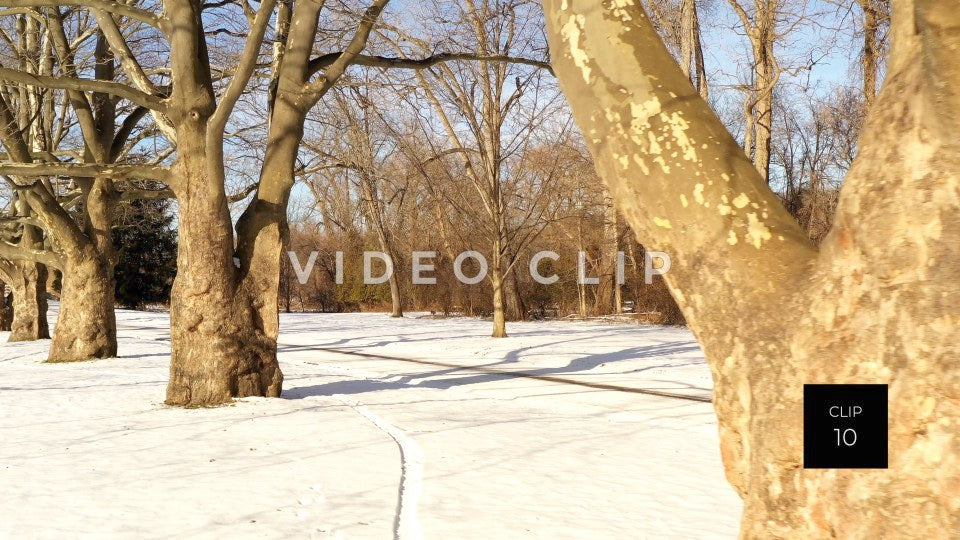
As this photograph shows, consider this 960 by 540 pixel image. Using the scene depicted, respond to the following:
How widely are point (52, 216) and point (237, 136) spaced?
418 centimetres

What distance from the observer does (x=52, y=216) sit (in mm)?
16906

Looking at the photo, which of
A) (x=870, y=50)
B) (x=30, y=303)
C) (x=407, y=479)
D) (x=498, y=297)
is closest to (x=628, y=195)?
(x=407, y=479)

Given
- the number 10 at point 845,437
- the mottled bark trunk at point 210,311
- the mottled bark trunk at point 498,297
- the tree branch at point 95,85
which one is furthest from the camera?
the mottled bark trunk at point 498,297

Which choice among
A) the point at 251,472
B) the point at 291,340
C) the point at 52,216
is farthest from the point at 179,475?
the point at 291,340

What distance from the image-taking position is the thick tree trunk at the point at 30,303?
2291cm

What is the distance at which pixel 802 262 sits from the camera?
3189 mm

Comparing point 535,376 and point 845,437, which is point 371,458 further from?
point 535,376

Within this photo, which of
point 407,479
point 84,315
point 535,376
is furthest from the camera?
point 84,315

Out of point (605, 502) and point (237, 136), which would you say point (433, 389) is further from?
point (237, 136)

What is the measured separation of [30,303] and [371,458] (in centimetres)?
1996

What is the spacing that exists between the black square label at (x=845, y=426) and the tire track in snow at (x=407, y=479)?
278 centimetres

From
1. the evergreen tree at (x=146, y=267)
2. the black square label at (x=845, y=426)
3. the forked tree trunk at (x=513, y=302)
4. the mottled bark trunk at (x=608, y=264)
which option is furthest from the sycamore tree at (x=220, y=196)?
the evergreen tree at (x=146, y=267)

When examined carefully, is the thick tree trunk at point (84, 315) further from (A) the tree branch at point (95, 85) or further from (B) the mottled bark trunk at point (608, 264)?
(B) the mottled bark trunk at point (608, 264)

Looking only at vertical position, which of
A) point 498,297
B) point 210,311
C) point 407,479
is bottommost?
point 407,479
